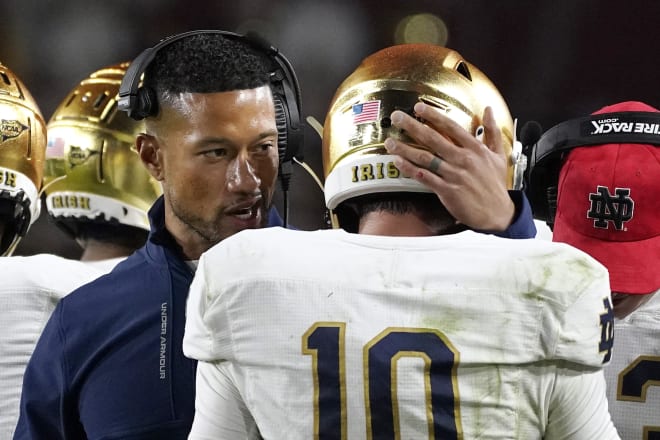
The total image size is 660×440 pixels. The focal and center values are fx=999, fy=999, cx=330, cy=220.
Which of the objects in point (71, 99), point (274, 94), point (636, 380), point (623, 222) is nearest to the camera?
point (636, 380)

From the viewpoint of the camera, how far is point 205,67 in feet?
6.04

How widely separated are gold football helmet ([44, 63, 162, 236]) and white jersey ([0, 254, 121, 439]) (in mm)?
609

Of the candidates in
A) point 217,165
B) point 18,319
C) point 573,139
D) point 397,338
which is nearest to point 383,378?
point 397,338

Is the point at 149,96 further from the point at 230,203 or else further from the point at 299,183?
the point at 299,183

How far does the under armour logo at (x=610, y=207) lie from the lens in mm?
1795

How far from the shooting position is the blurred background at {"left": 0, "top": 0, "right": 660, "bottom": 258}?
435 cm

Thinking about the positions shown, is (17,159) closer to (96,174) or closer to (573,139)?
(96,174)

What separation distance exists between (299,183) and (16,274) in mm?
2458

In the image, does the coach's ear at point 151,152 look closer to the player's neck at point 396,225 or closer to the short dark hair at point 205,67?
the short dark hair at point 205,67

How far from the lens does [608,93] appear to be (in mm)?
4324

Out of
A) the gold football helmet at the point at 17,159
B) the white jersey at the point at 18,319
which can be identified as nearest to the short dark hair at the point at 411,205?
the white jersey at the point at 18,319

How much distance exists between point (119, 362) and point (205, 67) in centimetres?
56

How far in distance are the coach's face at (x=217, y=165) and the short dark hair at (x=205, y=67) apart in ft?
0.07

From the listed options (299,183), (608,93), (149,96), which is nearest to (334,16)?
(299,183)
